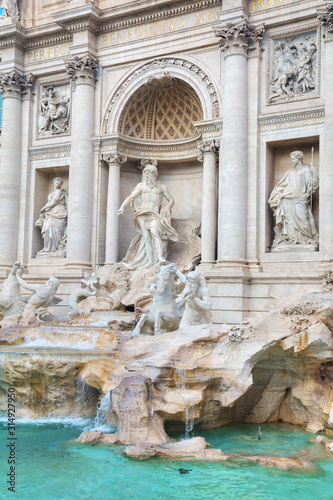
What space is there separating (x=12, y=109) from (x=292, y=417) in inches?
547

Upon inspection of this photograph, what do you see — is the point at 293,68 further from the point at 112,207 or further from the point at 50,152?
the point at 50,152

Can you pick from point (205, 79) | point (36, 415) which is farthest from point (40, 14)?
point (36, 415)

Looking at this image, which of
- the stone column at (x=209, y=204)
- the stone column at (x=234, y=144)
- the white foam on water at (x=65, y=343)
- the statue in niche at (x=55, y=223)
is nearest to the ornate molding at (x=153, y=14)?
the stone column at (x=234, y=144)

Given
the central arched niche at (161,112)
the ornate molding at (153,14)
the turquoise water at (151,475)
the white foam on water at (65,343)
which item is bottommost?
the turquoise water at (151,475)

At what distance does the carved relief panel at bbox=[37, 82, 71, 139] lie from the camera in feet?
61.9

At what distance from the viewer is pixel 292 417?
10.5m

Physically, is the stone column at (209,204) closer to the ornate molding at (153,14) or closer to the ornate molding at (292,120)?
the ornate molding at (292,120)

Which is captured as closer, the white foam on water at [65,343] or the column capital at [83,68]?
the white foam on water at [65,343]

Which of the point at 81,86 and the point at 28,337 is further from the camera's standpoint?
the point at 81,86

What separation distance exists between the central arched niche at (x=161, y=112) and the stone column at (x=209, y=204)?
5.50 feet

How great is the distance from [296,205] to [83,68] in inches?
316

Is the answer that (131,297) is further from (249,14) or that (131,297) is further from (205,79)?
(249,14)

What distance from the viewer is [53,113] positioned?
749 inches

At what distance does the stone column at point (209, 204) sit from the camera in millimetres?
15727
